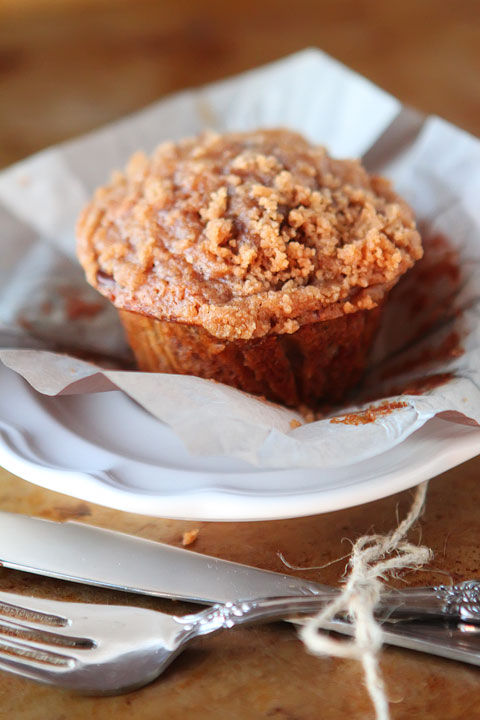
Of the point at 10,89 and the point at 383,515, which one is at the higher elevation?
the point at 10,89

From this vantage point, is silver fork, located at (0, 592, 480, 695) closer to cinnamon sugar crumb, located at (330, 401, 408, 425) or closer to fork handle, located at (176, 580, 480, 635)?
fork handle, located at (176, 580, 480, 635)

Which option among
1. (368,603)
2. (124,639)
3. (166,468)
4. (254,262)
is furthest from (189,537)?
(254,262)

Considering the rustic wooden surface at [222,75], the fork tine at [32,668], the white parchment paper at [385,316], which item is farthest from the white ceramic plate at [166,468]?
the fork tine at [32,668]

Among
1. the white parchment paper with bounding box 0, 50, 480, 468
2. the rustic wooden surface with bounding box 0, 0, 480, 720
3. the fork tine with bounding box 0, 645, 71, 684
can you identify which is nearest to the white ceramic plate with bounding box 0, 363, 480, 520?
the white parchment paper with bounding box 0, 50, 480, 468

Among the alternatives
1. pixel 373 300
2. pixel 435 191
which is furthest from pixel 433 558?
pixel 435 191

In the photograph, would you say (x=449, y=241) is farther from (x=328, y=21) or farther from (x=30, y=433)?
(x=328, y=21)

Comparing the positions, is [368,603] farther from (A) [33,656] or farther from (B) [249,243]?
(B) [249,243]

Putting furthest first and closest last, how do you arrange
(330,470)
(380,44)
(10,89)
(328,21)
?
1. (328,21)
2. (380,44)
3. (10,89)
4. (330,470)
